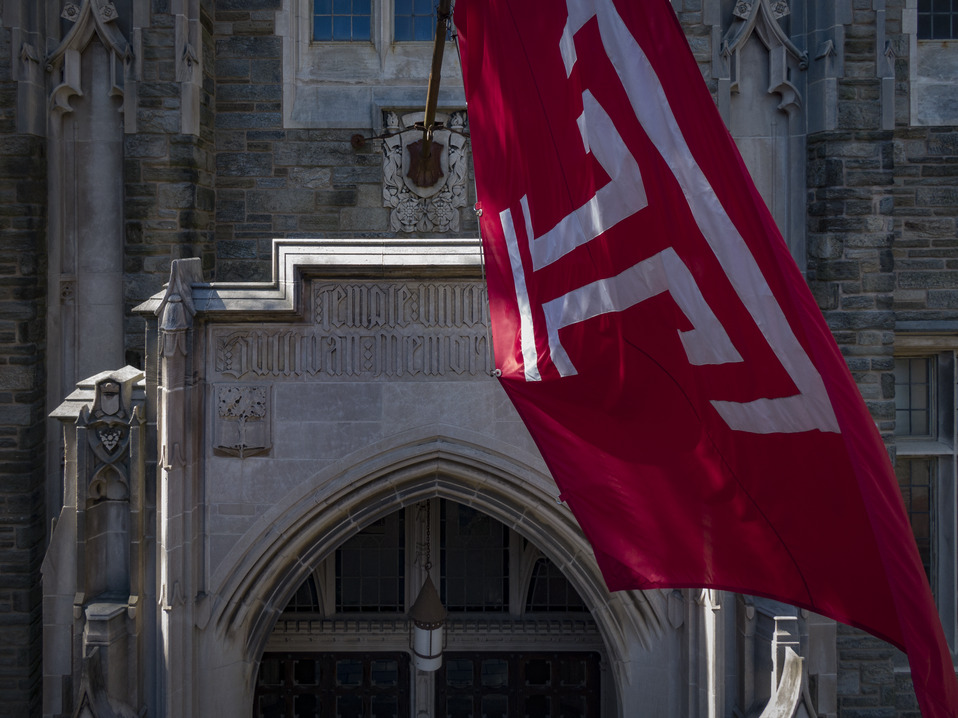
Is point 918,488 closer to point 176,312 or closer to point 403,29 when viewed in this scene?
point 403,29

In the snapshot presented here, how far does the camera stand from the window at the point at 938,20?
8.88 metres

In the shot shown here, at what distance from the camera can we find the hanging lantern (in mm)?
7191

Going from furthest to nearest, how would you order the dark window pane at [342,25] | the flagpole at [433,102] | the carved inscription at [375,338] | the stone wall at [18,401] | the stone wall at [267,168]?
the dark window pane at [342,25] < the stone wall at [267,168] < the stone wall at [18,401] < the carved inscription at [375,338] < the flagpole at [433,102]

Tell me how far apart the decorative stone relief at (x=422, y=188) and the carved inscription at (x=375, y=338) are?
9.17 ft

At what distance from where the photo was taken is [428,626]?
7211mm

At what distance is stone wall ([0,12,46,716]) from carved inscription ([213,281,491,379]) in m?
3.25

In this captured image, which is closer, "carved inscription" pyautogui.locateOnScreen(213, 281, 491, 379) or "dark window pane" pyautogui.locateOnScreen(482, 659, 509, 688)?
"carved inscription" pyautogui.locateOnScreen(213, 281, 491, 379)

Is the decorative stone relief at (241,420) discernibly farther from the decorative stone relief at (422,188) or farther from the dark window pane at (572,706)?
the dark window pane at (572,706)

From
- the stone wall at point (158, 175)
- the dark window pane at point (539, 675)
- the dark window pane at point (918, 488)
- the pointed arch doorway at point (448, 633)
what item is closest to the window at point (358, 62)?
the stone wall at point (158, 175)

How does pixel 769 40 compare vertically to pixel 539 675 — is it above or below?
above

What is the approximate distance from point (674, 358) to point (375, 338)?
282cm

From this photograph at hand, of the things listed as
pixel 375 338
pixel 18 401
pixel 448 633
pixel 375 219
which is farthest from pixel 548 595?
pixel 18 401

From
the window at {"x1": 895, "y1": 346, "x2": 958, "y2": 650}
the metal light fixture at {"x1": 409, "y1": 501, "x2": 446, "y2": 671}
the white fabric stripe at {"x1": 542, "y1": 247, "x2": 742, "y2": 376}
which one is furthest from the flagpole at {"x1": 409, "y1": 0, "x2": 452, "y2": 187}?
the window at {"x1": 895, "y1": 346, "x2": 958, "y2": 650}

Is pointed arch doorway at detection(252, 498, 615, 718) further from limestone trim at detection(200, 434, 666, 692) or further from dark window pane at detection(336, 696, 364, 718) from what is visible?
limestone trim at detection(200, 434, 666, 692)
